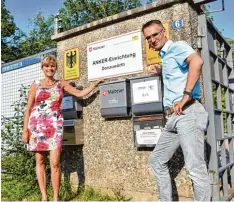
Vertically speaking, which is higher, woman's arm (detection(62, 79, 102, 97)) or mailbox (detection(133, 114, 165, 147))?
woman's arm (detection(62, 79, 102, 97))

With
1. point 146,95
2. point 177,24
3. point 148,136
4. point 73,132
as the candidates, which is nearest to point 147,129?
point 148,136

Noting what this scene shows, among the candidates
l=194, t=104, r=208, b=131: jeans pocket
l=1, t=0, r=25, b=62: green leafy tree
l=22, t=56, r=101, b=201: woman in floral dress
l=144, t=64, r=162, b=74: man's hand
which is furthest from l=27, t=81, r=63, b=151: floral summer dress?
l=1, t=0, r=25, b=62: green leafy tree

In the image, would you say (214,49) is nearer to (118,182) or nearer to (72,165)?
(118,182)

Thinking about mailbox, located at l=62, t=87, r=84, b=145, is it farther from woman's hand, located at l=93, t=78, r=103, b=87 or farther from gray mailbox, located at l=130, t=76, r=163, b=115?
gray mailbox, located at l=130, t=76, r=163, b=115

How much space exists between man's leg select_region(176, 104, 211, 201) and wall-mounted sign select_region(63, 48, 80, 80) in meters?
2.12

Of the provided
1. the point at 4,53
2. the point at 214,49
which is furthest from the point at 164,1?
the point at 4,53

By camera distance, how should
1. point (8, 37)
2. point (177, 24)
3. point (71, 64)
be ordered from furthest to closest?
point (8, 37) → point (71, 64) → point (177, 24)

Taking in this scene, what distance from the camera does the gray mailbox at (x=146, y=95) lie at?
3.38 metres

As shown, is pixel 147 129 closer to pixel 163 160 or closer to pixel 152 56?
pixel 163 160

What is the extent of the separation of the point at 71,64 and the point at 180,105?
7.40ft

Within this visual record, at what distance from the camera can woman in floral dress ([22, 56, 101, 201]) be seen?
11.3 feet

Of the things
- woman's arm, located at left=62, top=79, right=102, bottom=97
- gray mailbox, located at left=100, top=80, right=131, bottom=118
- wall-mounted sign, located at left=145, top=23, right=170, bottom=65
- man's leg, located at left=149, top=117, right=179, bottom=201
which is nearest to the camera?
man's leg, located at left=149, top=117, right=179, bottom=201

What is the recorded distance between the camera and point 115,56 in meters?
3.88

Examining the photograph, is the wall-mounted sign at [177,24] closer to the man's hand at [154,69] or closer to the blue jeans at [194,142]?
the man's hand at [154,69]
